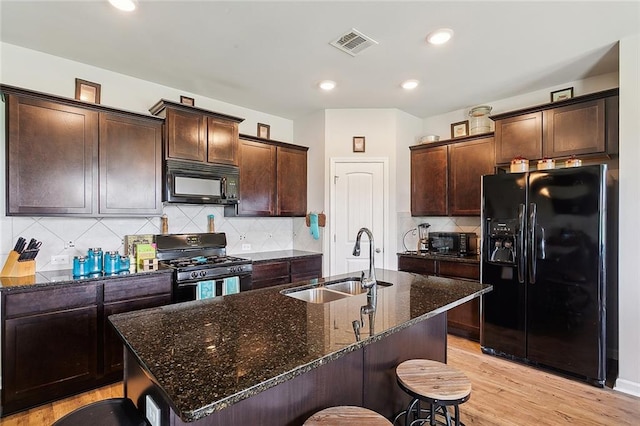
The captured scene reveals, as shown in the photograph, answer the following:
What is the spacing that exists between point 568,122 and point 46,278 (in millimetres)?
4564

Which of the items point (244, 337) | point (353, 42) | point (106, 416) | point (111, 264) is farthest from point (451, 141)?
point (106, 416)

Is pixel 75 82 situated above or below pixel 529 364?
above

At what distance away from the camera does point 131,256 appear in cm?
304

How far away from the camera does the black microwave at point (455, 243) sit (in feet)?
12.8

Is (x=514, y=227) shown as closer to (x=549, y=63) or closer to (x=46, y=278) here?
(x=549, y=63)

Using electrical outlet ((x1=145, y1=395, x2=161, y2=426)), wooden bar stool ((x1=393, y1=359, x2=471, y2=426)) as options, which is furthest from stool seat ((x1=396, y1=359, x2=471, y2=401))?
electrical outlet ((x1=145, y1=395, x2=161, y2=426))

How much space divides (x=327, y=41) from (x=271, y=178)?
6.26 ft

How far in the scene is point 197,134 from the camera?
3.32 metres

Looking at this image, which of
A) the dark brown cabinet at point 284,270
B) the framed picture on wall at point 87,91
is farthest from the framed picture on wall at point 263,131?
the framed picture on wall at point 87,91

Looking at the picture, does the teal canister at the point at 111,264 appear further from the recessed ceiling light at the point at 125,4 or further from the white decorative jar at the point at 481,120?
the white decorative jar at the point at 481,120

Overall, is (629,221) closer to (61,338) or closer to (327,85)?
(327,85)

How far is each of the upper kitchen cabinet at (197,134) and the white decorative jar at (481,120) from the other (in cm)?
274

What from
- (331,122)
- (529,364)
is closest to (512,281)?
(529,364)

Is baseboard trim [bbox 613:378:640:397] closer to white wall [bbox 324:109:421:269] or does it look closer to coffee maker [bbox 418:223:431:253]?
coffee maker [bbox 418:223:431:253]
